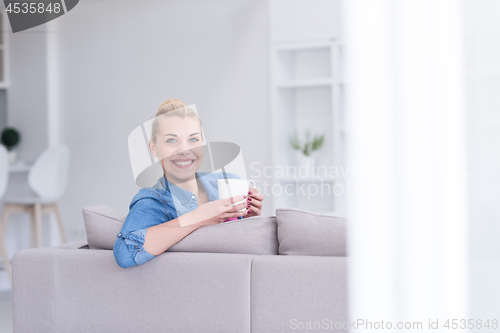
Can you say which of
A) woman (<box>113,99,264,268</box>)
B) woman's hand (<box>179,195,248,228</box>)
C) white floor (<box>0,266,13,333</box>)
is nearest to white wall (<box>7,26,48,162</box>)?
white floor (<box>0,266,13,333</box>)

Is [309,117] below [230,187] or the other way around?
the other way around

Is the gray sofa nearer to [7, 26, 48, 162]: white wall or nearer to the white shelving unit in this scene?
the white shelving unit

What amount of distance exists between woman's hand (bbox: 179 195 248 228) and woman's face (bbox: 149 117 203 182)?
253 mm

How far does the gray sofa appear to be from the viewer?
3.85 ft

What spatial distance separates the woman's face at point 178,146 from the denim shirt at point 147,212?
0.05m

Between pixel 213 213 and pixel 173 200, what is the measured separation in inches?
7.7

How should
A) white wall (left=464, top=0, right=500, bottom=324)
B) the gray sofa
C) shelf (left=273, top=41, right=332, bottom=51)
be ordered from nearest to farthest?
white wall (left=464, top=0, right=500, bottom=324)
the gray sofa
shelf (left=273, top=41, right=332, bottom=51)

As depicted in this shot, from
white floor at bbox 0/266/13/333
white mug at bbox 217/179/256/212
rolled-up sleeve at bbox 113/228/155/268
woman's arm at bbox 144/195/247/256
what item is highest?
white mug at bbox 217/179/256/212

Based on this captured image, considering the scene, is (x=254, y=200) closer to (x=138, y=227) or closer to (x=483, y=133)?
(x=138, y=227)

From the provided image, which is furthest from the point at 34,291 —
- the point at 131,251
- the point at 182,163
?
the point at 182,163

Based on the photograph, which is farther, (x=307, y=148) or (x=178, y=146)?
(x=307, y=148)

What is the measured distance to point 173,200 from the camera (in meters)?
1.48

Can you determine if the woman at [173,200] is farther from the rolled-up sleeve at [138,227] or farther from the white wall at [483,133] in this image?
the white wall at [483,133]

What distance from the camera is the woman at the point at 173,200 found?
1.28 metres
